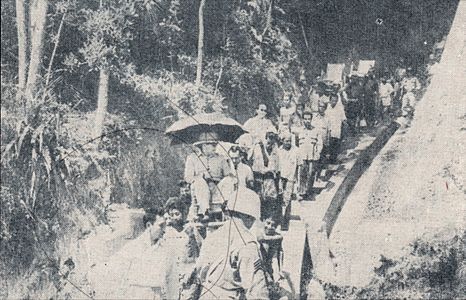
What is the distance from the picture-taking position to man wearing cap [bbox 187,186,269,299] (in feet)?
19.1

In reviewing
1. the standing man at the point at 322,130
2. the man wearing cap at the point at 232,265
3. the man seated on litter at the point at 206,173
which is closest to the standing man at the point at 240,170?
the man seated on litter at the point at 206,173

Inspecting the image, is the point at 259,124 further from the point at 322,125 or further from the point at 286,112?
the point at 322,125

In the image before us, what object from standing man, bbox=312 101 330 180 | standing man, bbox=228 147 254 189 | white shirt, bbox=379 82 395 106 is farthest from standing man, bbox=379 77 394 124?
standing man, bbox=228 147 254 189

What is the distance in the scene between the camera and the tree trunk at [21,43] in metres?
7.16

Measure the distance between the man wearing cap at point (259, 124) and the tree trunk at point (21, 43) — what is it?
260 cm

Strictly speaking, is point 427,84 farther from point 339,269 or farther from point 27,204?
point 27,204

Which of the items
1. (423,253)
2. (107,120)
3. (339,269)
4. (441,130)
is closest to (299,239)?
(339,269)

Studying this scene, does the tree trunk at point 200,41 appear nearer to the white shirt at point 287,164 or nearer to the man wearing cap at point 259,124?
the man wearing cap at point 259,124

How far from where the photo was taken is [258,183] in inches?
275

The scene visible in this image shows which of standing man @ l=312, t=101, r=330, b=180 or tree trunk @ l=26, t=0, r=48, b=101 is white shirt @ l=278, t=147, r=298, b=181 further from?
tree trunk @ l=26, t=0, r=48, b=101

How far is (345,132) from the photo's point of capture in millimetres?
8695

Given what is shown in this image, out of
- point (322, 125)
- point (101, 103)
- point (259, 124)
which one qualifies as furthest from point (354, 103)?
point (101, 103)

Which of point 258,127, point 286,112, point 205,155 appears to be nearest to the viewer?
point 205,155

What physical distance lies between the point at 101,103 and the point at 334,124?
3.07 meters
